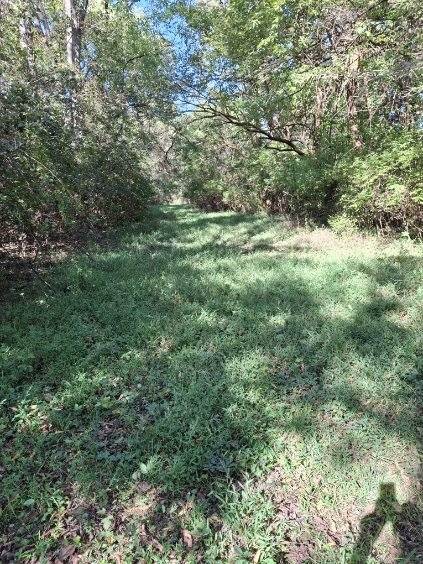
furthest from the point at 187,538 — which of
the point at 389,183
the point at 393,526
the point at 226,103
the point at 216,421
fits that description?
the point at 226,103

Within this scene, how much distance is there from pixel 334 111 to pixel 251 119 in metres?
3.21

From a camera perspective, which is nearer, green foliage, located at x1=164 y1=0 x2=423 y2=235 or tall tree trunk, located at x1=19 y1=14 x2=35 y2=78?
green foliage, located at x1=164 y1=0 x2=423 y2=235

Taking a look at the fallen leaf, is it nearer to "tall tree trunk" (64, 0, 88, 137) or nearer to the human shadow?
the human shadow

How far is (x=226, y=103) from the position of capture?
37.1ft

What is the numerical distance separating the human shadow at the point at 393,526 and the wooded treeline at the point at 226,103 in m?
4.83

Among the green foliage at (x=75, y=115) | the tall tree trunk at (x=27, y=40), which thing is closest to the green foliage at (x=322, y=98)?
the green foliage at (x=75, y=115)

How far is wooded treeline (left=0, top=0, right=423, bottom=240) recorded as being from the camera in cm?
552

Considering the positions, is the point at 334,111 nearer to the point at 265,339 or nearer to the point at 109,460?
the point at 265,339

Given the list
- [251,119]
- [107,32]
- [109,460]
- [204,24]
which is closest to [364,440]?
[109,460]

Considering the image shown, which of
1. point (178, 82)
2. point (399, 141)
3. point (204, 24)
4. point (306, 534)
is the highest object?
point (204, 24)

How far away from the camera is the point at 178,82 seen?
11719mm

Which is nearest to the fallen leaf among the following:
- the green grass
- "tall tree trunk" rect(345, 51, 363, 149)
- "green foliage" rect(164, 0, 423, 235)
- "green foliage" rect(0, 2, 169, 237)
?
the green grass

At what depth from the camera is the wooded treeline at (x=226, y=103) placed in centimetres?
552

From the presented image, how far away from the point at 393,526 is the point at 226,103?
11725 mm
